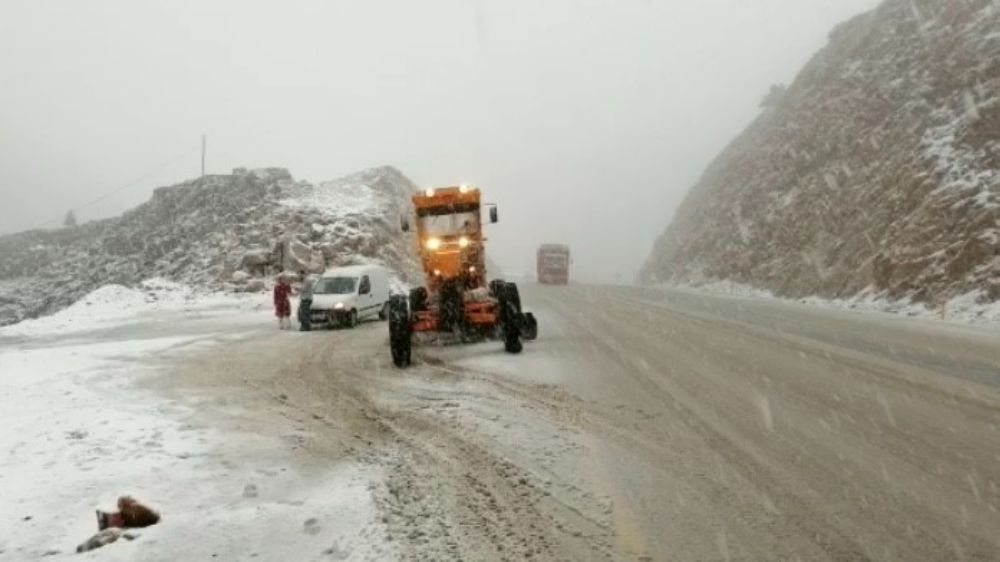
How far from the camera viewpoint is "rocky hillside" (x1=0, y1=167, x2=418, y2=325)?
35.4 meters

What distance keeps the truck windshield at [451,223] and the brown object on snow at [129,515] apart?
10.7 m

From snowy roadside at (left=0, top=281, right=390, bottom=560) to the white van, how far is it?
31.1ft

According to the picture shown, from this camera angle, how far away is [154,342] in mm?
17328

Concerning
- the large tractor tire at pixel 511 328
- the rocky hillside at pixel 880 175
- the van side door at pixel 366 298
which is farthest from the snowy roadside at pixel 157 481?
the rocky hillside at pixel 880 175

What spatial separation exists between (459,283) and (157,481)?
29.0 feet

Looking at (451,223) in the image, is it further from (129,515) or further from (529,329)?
(129,515)

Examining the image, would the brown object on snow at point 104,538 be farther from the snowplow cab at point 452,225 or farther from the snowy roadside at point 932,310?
the snowy roadside at point 932,310

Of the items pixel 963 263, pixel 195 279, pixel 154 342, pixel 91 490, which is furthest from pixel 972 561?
pixel 195 279

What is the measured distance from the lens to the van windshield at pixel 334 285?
22.6 meters

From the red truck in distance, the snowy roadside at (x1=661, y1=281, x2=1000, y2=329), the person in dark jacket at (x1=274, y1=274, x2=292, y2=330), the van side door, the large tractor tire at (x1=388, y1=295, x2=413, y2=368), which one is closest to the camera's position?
the large tractor tire at (x1=388, y1=295, x2=413, y2=368)

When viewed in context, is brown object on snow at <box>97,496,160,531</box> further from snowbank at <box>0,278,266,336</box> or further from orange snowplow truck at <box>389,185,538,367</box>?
snowbank at <box>0,278,266,336</box>

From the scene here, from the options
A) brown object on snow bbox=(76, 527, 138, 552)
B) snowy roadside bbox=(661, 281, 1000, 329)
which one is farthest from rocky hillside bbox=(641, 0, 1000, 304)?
brown object on snow bbox=(76, 527, 138, 552)

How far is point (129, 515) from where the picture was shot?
4988mm

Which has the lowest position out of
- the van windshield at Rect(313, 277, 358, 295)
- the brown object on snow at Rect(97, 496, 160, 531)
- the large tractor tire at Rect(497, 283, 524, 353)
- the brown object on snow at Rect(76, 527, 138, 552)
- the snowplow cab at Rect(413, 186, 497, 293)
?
the brown object on snow at Rect(76, 527, 138, 552)
